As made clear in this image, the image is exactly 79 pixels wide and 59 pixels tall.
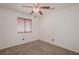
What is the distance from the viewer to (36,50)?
2.11 metres

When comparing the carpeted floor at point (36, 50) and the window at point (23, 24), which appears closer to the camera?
the carpeted floor at point (36, 50)

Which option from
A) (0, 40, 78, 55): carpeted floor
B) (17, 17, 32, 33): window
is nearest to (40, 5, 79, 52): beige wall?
(0, 40, 78, 55): carpeted floor

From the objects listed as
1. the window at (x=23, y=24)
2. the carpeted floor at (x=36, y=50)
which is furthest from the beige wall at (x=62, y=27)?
the window at (x=23, y=24)

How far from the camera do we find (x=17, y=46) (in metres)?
2.16

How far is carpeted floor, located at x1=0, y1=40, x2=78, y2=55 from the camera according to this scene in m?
2.01

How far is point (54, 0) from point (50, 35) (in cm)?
80

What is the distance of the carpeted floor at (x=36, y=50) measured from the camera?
2014 mm

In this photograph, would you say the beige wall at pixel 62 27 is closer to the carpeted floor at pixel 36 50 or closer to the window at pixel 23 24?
the carpeted floor at pixel 36 50

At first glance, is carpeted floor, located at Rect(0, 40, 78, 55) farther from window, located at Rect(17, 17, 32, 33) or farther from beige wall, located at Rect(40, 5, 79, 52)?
window, located at Rect(17, 17, 32, 33)

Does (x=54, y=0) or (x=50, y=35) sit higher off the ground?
(x=54, y=0)

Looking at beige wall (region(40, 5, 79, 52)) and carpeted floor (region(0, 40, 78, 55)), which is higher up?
beige wall (region(40, 5, 79, 52))

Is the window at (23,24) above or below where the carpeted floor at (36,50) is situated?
above
